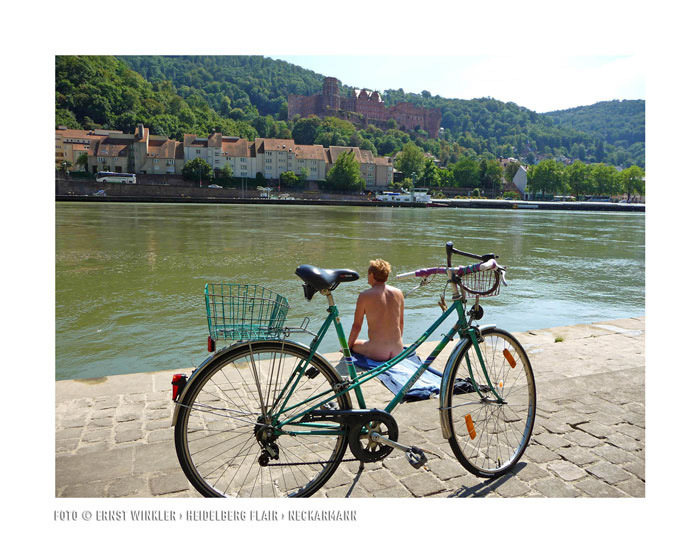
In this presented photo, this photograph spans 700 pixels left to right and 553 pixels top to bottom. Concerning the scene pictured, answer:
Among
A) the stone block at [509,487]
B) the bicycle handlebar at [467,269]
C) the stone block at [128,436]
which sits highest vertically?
the bicycle handlebar at [467,269]

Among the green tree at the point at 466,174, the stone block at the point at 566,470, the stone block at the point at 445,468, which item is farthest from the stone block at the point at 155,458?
the green tree at the point at 466,174

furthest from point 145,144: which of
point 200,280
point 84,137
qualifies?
point 200,280

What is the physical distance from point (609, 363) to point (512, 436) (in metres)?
2.37

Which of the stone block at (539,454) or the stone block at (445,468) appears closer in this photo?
the stone block at (445,468)

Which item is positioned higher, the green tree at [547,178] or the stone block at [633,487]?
the green tree at [547,178]

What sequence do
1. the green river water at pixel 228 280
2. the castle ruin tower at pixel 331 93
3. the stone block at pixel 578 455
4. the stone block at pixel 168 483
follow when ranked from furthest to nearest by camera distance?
the castle ruin tower at pixel 331 93
the green river water at pixel 228 280
the stone block at pixel 578 455
the stone block at pixel 168 483

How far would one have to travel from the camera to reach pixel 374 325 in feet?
15.8

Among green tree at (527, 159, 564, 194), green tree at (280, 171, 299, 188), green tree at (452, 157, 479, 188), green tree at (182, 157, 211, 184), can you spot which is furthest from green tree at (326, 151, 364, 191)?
green tree at (527, 159, 564, 194)

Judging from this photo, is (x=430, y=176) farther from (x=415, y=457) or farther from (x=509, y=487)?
(x=415, y=457)

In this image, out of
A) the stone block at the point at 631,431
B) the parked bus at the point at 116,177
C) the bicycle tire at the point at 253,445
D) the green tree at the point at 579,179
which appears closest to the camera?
the bicycle tire at the point at 253,445

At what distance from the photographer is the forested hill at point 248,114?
9750 cm

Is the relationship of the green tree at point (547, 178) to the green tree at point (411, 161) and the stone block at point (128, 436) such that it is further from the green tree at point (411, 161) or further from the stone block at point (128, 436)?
the stone block at point (128, 436)

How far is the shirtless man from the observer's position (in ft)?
15.5

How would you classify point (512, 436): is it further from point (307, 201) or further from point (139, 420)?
point (307, 201)
